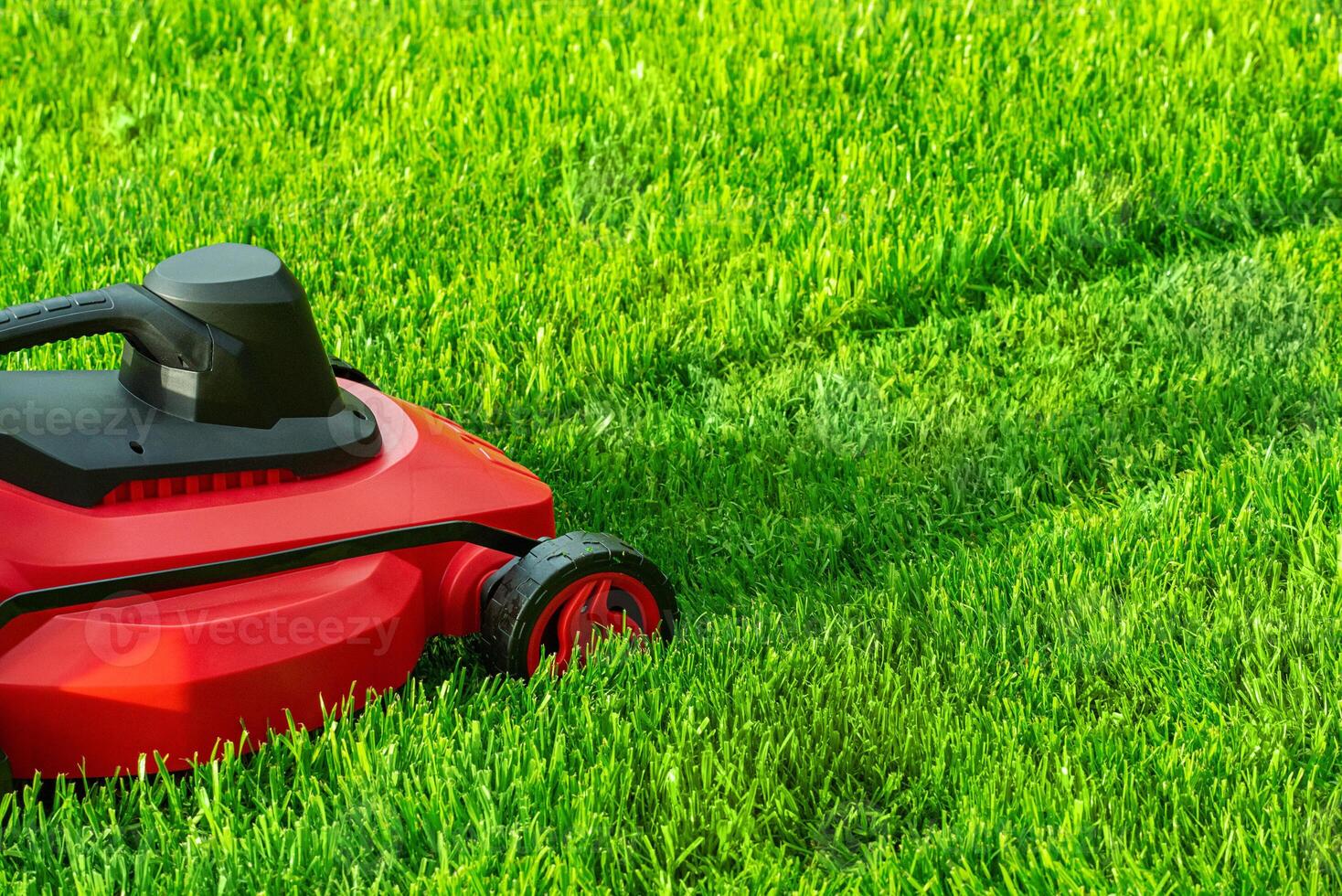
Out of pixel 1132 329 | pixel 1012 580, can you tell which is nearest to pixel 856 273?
pixel 1132 329

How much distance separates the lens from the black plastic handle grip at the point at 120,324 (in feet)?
Result: 6.96

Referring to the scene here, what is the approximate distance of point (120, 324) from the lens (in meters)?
2.17

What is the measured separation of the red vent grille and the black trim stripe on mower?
14 centimetres

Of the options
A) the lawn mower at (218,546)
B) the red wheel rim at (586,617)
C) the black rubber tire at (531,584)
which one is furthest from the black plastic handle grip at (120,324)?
the red wheel rim at (586,617)

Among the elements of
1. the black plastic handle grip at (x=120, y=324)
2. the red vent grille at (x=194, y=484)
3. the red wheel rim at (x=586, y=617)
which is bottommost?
the red wheel rim at (x=586, y=617)

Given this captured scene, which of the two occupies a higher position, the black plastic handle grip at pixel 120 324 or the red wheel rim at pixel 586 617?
the black plastic handle grip at pixel 120 324

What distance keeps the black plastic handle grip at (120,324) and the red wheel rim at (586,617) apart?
2.39 feet

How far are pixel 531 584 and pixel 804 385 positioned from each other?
1.36 m

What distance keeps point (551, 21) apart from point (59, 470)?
3.33 metres

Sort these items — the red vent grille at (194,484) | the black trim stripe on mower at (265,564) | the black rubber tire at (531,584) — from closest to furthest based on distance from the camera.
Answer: the black trim stripe on mower at (265,564) < the red vent grille at (194,484) < the black rubber tire at (531,584)

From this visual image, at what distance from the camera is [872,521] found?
10.1ft

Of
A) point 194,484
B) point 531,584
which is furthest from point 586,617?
point 194,484

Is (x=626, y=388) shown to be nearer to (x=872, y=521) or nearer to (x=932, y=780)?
(x=872, y=521)

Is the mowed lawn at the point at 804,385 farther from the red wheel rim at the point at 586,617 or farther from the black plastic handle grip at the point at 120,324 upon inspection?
the black plastic handle grip at the point at 120,324
